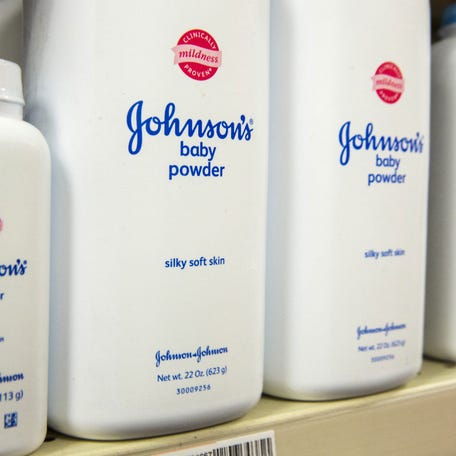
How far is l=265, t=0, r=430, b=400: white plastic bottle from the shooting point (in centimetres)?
46

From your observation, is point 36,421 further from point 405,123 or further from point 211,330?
point 405,123

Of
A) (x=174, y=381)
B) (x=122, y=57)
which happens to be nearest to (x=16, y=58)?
(x=122, y=57)

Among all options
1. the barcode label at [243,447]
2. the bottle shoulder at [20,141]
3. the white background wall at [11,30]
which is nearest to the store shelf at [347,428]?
the barcode label at [243,447]

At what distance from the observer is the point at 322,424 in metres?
0.45

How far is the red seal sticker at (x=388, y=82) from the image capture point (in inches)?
18.7

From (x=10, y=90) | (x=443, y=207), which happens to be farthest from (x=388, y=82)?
(x=10, y=90)

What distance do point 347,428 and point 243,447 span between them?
0.09 meters

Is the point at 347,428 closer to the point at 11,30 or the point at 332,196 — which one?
the point at 332,196

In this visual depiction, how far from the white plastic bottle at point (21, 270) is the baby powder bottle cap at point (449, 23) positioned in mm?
398

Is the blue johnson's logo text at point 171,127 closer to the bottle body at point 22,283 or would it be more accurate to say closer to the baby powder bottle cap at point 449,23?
the bottle body at point 22,283

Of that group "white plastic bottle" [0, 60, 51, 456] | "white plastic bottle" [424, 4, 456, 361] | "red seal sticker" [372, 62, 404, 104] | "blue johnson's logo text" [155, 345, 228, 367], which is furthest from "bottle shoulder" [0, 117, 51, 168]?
"white plastic bottle" [424, 4, 456, 361]

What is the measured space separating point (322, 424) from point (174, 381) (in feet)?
0.38

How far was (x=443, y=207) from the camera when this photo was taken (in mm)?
584

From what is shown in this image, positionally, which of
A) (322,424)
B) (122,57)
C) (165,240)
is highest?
(122,57)
